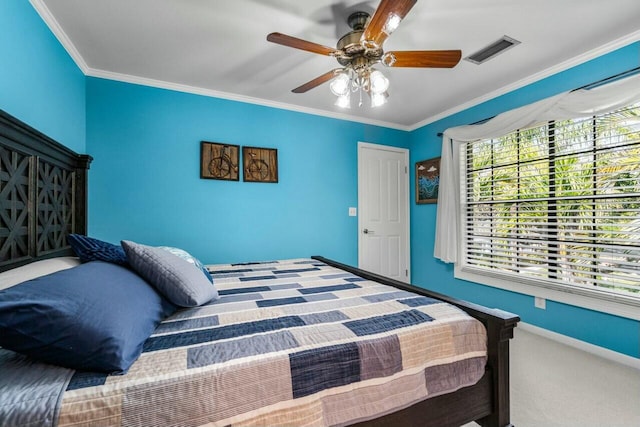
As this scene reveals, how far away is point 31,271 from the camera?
3.82 feet

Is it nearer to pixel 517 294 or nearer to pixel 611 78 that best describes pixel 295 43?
pixel 611 78

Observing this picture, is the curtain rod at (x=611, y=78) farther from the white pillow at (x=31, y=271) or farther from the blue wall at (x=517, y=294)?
the white pillow at (x=31, y=271)

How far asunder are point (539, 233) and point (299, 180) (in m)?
2.47

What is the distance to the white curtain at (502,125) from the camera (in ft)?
6.73

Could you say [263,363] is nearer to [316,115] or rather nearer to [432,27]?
[432,27]

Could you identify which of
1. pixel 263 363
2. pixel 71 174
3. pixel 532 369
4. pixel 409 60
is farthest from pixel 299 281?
pixel 71 174

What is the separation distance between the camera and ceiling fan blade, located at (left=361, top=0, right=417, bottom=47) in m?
1.29

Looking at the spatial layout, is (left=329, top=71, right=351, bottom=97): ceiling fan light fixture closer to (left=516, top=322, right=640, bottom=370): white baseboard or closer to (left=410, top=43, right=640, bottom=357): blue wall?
(left=410, top=43, right=640, bottom=357): blue wall

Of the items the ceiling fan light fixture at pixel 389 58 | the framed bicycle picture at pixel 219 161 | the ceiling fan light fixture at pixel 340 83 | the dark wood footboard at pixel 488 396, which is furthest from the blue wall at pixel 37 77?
the dark wood footboard at pixel 488 396

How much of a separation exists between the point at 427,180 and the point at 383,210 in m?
0.70

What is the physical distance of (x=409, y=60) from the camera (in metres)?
1.77

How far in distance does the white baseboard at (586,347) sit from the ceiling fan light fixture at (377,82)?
8.43 feet

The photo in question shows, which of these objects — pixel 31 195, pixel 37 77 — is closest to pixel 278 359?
pixel 31 195

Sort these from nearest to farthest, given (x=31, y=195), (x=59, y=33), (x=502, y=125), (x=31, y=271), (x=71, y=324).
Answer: (x=71, y=324)
(x=31, y=271)
(x=31, y=195)
(x=59, y=33)
(x=502, y=125)
